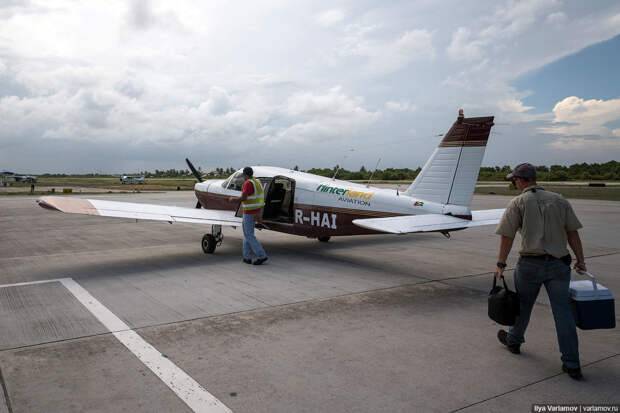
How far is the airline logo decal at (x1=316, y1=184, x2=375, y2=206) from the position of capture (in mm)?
8882

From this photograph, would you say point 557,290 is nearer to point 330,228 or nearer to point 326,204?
point 330,228

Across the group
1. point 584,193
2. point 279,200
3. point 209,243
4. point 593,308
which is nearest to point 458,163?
point 593,308

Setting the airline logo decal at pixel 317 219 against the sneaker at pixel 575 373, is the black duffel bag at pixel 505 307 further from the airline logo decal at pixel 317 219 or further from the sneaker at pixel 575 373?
the airline logo decal at pixel 317 219

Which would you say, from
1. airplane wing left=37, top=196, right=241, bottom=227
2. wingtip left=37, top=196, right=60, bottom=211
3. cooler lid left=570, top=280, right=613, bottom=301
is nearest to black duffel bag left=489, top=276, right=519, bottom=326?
cooler lid left=570, top=280, right=613, bottom=301

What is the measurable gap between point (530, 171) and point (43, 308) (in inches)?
250

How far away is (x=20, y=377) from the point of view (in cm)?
374

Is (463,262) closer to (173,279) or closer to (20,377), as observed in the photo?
(173,279)

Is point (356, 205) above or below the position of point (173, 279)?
above

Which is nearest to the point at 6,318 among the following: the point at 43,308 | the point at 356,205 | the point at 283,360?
the point at 43,308

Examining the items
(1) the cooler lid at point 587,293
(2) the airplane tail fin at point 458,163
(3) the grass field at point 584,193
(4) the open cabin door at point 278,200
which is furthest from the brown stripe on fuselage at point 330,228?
(3) the grass field at point 584,193

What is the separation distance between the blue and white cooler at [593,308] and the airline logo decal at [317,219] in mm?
5771

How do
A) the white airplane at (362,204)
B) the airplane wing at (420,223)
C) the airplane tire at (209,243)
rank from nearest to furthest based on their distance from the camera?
the airplane wing at (420,223) → the white airplane at (362,204) → the airplane tire at (209,243)

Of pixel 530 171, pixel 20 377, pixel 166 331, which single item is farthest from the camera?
pixel 166 331

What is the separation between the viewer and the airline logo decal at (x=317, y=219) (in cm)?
931
